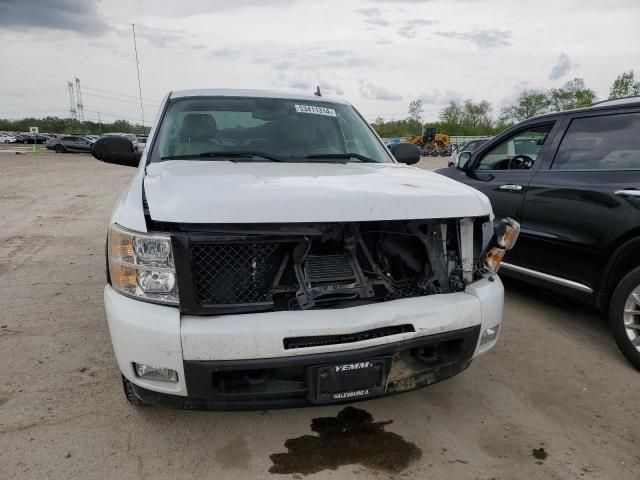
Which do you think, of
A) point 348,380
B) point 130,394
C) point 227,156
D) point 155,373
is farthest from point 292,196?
point 130,394

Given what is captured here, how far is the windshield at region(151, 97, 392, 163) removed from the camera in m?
3.31

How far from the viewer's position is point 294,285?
2303mm

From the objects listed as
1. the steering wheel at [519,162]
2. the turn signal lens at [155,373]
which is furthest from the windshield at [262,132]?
the steering wheel at [519,162]

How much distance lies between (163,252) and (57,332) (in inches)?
84.3

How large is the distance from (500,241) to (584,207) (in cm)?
134

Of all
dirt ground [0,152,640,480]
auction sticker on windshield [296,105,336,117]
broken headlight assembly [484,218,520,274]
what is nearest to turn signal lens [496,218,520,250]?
broken headlight assembly [484,218,520,274]

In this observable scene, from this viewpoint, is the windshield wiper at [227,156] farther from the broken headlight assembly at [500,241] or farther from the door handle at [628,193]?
the door handle at [628,193]

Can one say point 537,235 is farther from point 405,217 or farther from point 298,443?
point 298,443

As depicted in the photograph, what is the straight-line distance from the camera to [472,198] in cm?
250

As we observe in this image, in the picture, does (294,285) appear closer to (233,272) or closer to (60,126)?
(233,272)

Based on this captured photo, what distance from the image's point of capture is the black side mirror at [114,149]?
3.76 metres

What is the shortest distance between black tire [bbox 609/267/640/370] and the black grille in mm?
2418

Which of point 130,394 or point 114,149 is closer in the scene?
point 130,394

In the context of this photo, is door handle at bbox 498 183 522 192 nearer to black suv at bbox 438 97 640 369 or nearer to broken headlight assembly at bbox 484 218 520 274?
black suv at bbox 438 97 640 369
